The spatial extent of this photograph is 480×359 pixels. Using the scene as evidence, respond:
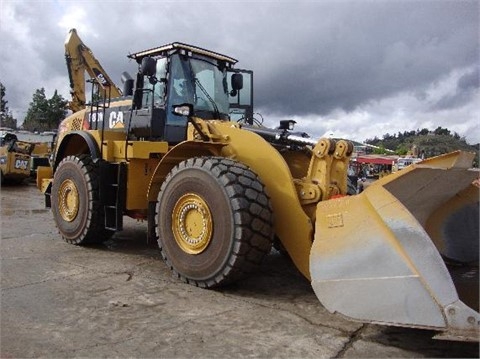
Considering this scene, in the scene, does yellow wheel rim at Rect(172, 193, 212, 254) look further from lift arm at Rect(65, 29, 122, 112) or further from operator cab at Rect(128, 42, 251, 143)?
lift arm at Rect(65, 29, 122, 112)

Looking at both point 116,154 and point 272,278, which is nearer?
point 272,278

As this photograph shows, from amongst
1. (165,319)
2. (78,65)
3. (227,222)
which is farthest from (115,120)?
(78,65)

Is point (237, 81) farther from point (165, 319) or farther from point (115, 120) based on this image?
point (165, 319)

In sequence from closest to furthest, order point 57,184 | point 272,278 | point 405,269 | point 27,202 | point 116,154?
point 405,269 → point 272,278 → point 116,154 → point 57,184 → point 27,202

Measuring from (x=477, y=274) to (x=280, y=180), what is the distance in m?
1.77

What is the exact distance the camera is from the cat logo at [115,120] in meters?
6.46

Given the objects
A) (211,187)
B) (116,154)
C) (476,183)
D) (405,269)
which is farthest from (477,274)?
(116,154)

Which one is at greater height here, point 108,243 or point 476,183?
point 476,183

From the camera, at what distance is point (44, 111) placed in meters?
44.1

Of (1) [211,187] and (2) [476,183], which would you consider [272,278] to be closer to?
(1) [211,187]

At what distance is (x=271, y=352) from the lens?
3078mm

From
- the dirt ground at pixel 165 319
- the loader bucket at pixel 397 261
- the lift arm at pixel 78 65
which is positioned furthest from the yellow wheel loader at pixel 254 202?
the lift arm at pixel 78 65

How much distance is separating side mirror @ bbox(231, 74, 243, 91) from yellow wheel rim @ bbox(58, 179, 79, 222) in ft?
8.29

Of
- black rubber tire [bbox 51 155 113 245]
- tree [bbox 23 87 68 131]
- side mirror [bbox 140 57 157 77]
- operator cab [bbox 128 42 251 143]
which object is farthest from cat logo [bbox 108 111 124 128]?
tree [bbox 23 87 68 131]
